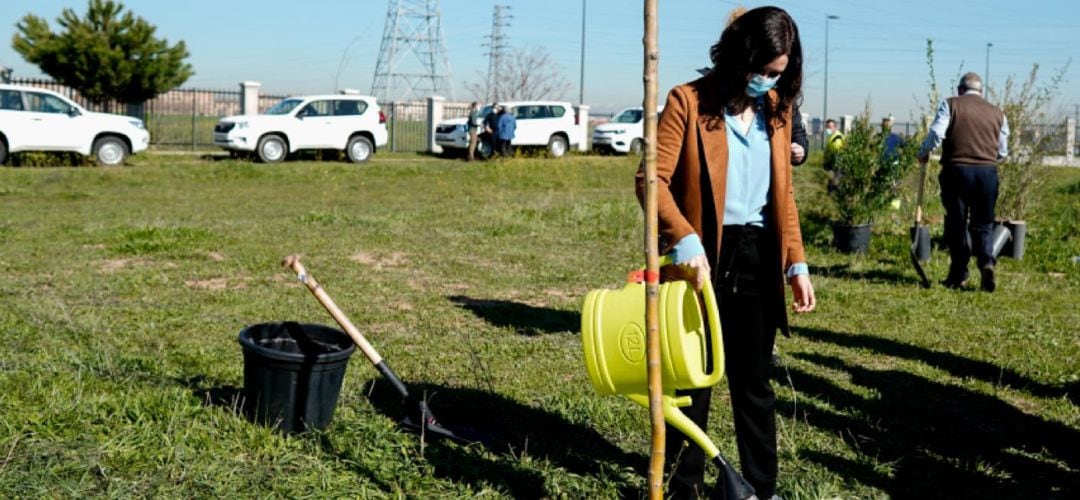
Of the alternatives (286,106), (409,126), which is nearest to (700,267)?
(286,106)

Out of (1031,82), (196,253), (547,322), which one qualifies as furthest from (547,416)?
(1031,82)

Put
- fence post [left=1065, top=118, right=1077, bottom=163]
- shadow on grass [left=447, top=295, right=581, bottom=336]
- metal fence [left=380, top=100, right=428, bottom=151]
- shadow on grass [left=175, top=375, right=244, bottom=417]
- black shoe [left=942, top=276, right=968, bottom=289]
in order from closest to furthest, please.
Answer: shadow on grass [left=175, top=375, right=244, bottom=417] → shadow on grass [left=447, top=295, right=581, bottom=336] → black shoe [left=942, top=276, right=968, bottom=289] → fence post [left=1065, top=118, right=1077, bottom=163] → metal fence [left=380, top=100, right=428, bottom=151]

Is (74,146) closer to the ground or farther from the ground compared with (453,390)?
farther from the ground

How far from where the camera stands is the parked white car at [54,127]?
2152 centimetres

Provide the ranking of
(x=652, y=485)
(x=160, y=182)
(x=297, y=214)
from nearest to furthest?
(x=652, y=485), (x=297, y=214), (x=160, y=182)

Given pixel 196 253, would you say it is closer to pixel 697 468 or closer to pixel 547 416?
pixel 547 416

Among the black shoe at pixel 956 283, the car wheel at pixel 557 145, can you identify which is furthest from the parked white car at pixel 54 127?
the black shoe at pixel 956 283

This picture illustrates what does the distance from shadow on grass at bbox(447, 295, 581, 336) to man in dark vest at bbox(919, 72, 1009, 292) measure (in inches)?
135

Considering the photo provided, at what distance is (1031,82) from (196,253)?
853 cm

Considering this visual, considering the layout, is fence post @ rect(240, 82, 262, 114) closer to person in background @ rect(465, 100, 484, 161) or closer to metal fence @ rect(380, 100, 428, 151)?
metal fence @ rect(380, 100, 428, 151)

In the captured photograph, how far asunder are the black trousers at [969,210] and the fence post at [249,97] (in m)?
24.8

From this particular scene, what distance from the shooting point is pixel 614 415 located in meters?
4.84

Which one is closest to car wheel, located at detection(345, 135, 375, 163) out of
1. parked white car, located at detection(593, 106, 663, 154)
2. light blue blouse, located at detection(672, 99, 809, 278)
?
parked white car, located at detection(593, 106, 663, 154)

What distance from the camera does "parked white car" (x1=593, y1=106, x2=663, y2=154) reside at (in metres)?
32.9
